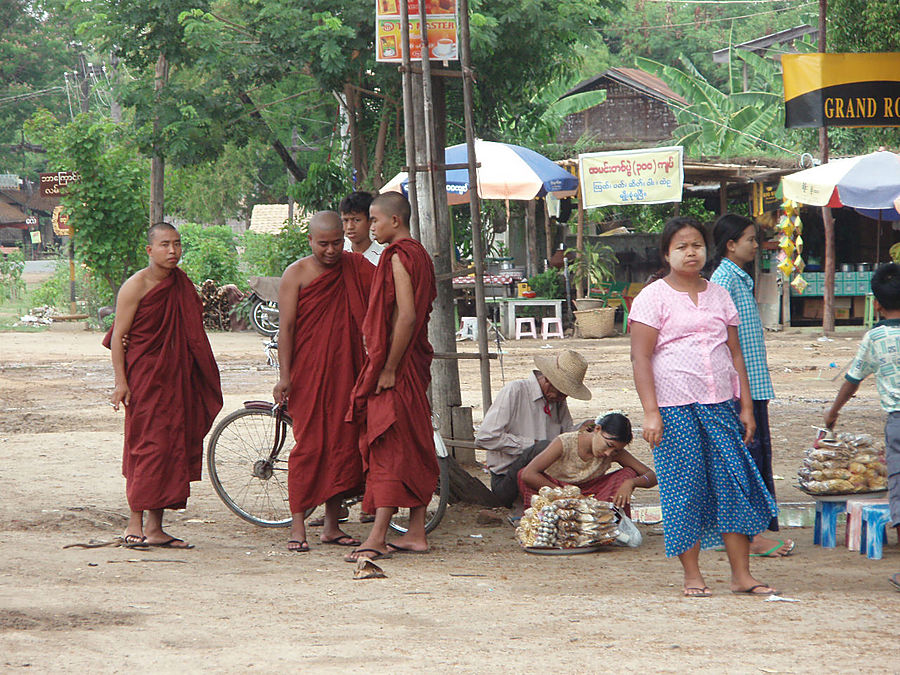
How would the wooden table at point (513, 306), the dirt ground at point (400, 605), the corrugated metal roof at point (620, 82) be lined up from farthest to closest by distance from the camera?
the corrugated metal roof at point (620, 82) < the wooden table at point (513, 306) < the dirt ground at point (400, 605)

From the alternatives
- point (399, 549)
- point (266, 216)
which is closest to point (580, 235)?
point (399, 549)

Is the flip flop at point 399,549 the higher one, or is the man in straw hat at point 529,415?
the man in straw hat at point 529,415

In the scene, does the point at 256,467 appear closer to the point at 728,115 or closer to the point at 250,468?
the point at 250,468

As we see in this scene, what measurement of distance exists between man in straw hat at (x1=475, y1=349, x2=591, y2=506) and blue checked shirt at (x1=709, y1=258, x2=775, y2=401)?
1.02 meters

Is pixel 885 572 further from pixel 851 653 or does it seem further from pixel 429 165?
pixel 429 165

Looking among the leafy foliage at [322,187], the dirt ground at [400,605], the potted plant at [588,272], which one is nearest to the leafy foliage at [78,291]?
the leafy foliage at [322,187]

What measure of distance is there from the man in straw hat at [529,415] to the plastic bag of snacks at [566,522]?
67cm

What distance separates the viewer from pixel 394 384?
5.27 meters

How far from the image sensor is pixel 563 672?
342cm

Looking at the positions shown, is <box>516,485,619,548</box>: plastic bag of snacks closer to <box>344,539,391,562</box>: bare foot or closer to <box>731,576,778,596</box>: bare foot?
<box>344,539,391,562</box>: bare foot

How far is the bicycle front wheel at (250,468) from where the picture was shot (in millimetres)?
6016

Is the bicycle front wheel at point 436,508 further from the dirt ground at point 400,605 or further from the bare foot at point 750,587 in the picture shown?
the bare foot at point 750,587

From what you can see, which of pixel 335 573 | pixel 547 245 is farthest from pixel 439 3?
pixel 547 245

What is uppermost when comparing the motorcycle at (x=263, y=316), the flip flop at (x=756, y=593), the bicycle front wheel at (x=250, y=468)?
the motorcycle at (x=263, y=316)
